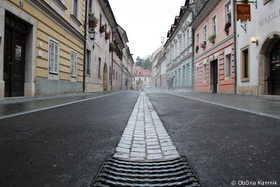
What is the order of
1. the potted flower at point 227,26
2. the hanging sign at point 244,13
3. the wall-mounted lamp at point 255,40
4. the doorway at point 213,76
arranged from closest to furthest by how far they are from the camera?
1. the wall-mounted lamp at point 255,40
2. the hanging sign at point 244,13
3. the potted flower at point 227,26
4. the doorway at point 213,76

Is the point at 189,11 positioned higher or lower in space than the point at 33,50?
higher

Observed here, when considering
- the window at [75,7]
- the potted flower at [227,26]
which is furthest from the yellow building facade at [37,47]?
the potted flower at [227,26]

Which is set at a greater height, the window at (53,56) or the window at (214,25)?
the window at (214,25)

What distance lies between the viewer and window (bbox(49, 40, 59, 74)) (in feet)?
32.2

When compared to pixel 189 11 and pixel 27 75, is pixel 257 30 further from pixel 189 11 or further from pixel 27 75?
pixel 189 11

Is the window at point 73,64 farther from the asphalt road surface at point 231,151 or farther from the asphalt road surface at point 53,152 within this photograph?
the asphalt road surface at point 231,151

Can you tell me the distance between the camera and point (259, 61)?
10.5 m

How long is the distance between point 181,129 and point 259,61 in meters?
9.96

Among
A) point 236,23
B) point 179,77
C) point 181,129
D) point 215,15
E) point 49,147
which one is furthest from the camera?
point 179,77

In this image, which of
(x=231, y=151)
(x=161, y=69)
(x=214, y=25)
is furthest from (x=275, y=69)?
(x=161, y=69)

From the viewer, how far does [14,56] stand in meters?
7.60

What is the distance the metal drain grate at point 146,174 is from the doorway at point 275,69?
1050 cm

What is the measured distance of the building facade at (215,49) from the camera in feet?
47.2

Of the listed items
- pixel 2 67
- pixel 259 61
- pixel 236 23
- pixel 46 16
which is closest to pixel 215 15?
pixel 236 23
